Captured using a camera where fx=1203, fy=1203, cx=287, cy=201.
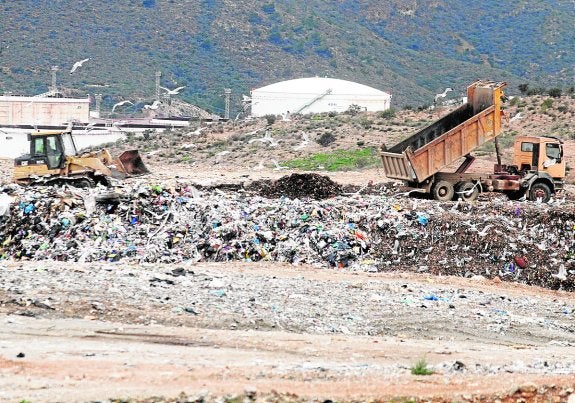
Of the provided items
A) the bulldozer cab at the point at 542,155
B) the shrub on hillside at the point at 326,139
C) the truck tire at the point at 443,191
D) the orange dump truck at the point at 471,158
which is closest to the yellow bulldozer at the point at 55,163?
the orange dump truck at the point at 471,158

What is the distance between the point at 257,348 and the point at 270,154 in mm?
31787

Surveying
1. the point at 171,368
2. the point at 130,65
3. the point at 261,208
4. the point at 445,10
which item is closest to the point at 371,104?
the point at 130,65

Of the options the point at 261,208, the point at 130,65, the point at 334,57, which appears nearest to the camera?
the point at 261,208

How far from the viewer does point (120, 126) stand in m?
69.4

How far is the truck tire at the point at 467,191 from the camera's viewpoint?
25156 millimetres

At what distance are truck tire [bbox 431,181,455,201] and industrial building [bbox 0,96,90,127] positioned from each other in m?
54.6

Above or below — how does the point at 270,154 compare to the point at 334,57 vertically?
below

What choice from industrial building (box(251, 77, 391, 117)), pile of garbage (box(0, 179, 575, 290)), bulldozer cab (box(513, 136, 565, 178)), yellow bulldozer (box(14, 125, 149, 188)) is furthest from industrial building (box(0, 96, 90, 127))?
pile of garbage (box(0, 179, 575, 290))

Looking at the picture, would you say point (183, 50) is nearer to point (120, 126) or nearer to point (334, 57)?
point (334, 57)

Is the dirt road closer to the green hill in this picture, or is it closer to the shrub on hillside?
the shrub on hillside

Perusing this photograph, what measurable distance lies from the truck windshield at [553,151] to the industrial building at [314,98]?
41514 millimetres

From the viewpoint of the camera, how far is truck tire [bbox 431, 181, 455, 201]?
24984mm

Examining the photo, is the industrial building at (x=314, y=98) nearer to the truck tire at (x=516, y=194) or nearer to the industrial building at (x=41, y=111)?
the industrial building at (x=41, y=111)

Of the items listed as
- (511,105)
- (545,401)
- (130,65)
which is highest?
(130,65)
